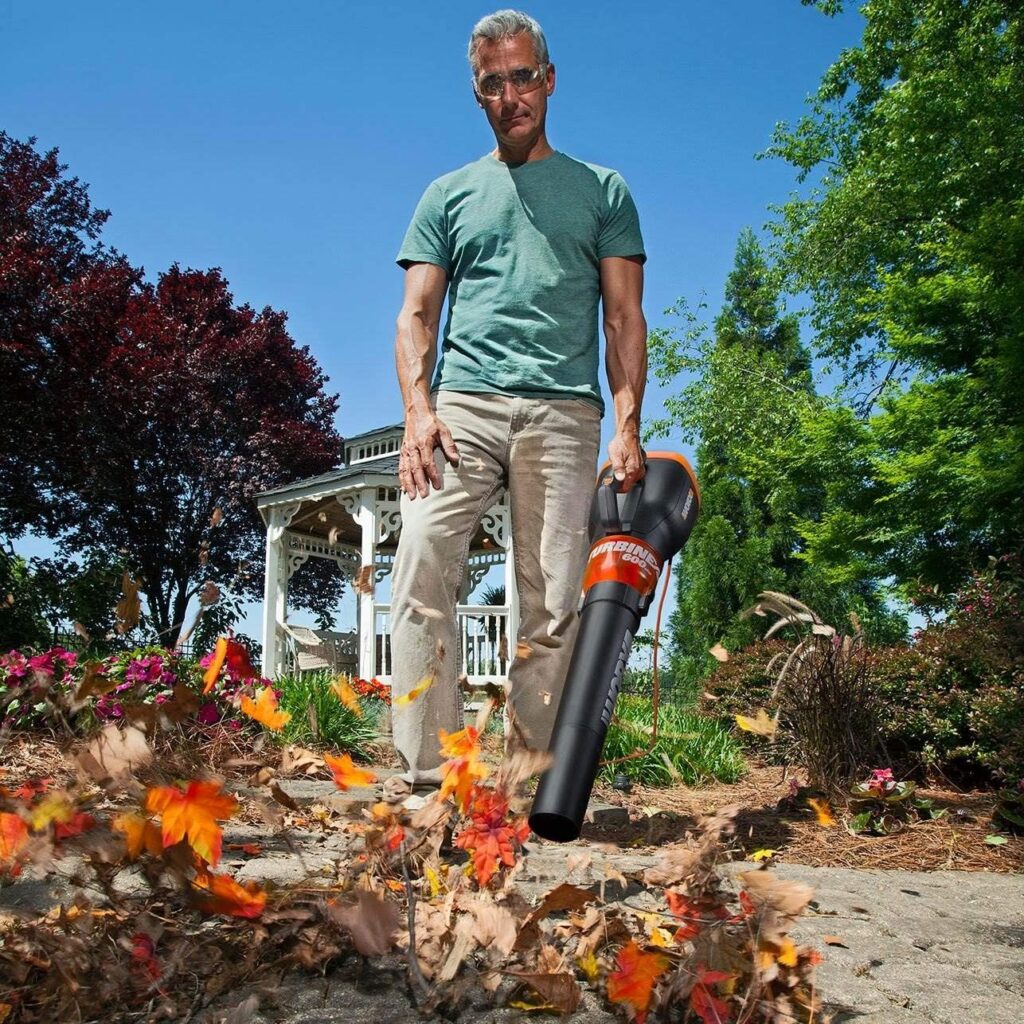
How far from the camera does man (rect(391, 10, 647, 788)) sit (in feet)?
8.78

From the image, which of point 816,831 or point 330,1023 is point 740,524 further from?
point 330,1023

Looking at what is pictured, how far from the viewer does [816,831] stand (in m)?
3.92

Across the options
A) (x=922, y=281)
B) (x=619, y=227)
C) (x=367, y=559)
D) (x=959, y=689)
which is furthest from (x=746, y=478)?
(x=619, y=227)

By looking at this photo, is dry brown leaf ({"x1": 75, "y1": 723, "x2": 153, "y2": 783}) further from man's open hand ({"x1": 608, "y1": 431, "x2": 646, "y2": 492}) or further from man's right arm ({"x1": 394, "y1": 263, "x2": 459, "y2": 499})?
man's open hand ({"x1": 608, "y1": 431, "x2": 646, "y2": 492})

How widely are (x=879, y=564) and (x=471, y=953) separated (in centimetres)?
1212

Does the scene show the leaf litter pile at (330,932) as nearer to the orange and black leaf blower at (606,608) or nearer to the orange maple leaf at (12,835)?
the orange maple leaf at (12,835)

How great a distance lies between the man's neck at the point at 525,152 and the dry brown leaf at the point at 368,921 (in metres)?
2.29

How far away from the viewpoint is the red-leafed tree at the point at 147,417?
14.9m

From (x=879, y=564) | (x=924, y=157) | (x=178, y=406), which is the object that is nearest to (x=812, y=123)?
(x=924, y=157)

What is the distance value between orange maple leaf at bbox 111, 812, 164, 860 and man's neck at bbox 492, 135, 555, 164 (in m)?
2.27

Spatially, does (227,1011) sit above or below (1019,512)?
below

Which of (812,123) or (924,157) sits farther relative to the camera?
(812,123)

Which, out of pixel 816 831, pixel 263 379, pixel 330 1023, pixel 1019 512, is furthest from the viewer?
pixel 263 379

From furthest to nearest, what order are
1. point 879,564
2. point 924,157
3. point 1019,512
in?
point 924,157, point 879,564, point 1019,512
